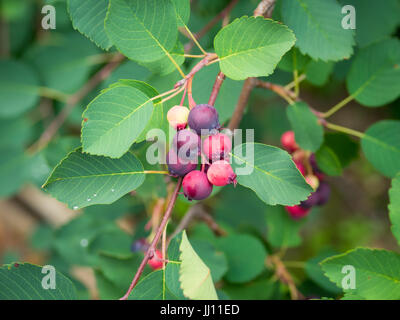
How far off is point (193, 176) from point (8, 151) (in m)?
1.26

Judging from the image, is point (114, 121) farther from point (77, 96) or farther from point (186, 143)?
point (77, 96)

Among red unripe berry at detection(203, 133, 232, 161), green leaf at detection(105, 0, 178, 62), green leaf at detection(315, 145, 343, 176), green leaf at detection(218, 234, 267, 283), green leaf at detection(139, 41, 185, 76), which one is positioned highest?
green leaf at detection(105, 0, 178, 62)

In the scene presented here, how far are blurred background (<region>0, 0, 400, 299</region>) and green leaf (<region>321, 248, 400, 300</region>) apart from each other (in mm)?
325

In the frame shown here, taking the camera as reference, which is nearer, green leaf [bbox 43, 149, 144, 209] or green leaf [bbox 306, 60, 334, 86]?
green leaf [bbox 43, 149, 144, 209]

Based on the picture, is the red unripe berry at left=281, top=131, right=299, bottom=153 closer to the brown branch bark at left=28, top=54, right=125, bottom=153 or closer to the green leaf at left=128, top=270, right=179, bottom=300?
the green leaf at left=128, top=270, right=179, bottom=300

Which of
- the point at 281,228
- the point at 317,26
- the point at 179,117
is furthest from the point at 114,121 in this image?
the point at 281,228

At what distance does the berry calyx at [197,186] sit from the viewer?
2.36ft

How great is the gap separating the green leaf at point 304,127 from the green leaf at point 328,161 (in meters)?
0.07

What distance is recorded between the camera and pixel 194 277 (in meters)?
0.68

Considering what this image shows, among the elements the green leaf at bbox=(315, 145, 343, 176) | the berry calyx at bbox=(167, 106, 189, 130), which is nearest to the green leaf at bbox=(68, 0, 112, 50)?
the berry calyx at bbox=(167, 106, 189, 130)

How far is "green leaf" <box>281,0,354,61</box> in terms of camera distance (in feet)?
2.97

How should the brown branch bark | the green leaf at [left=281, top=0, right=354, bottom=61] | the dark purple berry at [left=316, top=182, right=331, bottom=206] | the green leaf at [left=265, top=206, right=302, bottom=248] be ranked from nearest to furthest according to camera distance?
the green leaf at [left=281, top=0, right=354, bottom=61]
the dark purple berry at [left=316, top=182, right=331, bottom=206]
the green leaf at [left=265, top=206, right=302, bottom=248]
the brown branch bark

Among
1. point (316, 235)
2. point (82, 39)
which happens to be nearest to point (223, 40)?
point (82, 39)
